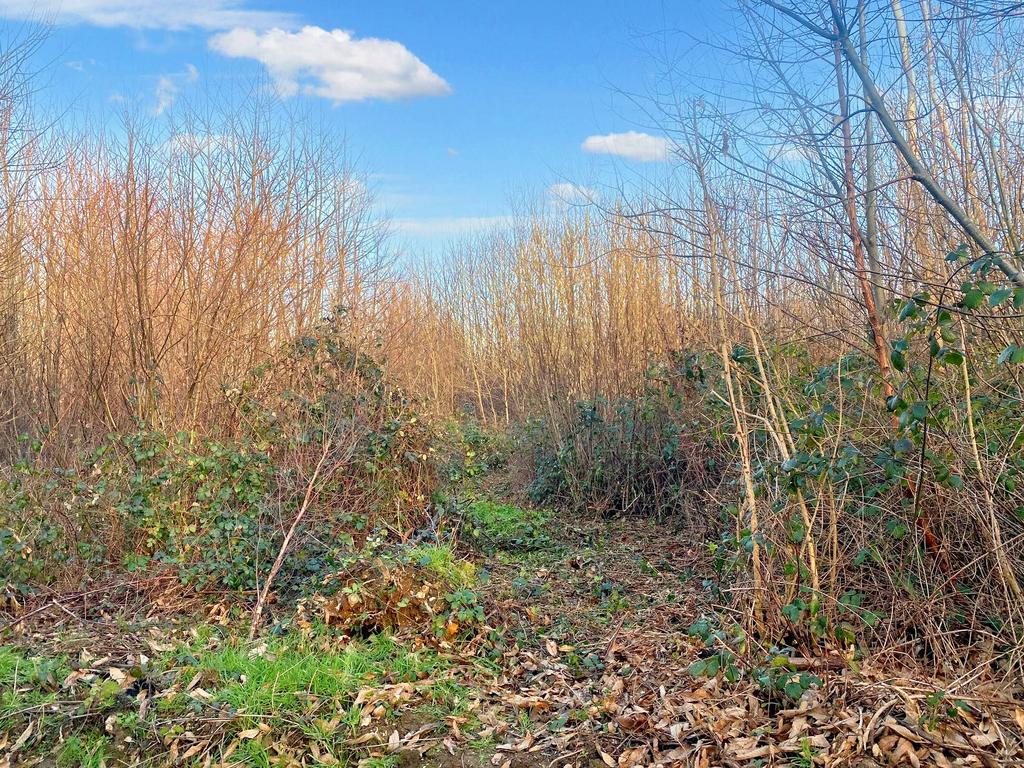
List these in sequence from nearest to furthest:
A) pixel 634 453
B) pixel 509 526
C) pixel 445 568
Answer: pixel 445 568, pixel 509 526, pixel 634 453

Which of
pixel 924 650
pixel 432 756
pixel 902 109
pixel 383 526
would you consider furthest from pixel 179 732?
pixel 902 109

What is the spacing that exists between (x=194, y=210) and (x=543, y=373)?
4042 mm

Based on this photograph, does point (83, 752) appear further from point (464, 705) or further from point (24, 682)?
point (464, 705)

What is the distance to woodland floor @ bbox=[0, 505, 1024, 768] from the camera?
9.43ft

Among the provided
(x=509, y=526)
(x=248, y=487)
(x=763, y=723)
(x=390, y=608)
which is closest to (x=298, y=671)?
(x=390, y=608)

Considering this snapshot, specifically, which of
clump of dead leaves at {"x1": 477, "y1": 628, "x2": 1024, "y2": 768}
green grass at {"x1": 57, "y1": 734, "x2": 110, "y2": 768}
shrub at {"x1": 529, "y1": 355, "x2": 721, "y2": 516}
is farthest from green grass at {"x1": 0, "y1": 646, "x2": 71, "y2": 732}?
shrub at {"x1": 529, "y1": 355, "x2": 721, "y2": 516}

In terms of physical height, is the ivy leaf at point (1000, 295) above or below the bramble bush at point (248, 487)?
above

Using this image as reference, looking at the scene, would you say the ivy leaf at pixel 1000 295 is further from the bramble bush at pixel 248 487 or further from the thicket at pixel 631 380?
the bramble bush at pixel 248 487

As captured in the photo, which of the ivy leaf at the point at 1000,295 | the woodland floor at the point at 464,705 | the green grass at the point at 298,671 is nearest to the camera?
the ivy leaf at the point at 1000,295

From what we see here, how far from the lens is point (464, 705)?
3.34 metres

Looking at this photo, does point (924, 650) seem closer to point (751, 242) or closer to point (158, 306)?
point (751, 242)

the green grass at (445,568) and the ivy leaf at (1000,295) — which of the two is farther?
the green grass at (445,568)

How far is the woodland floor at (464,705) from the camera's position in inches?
113

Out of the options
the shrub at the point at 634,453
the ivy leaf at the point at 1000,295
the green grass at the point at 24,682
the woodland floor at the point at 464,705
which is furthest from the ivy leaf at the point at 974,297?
the green grass at the point at 24,682
